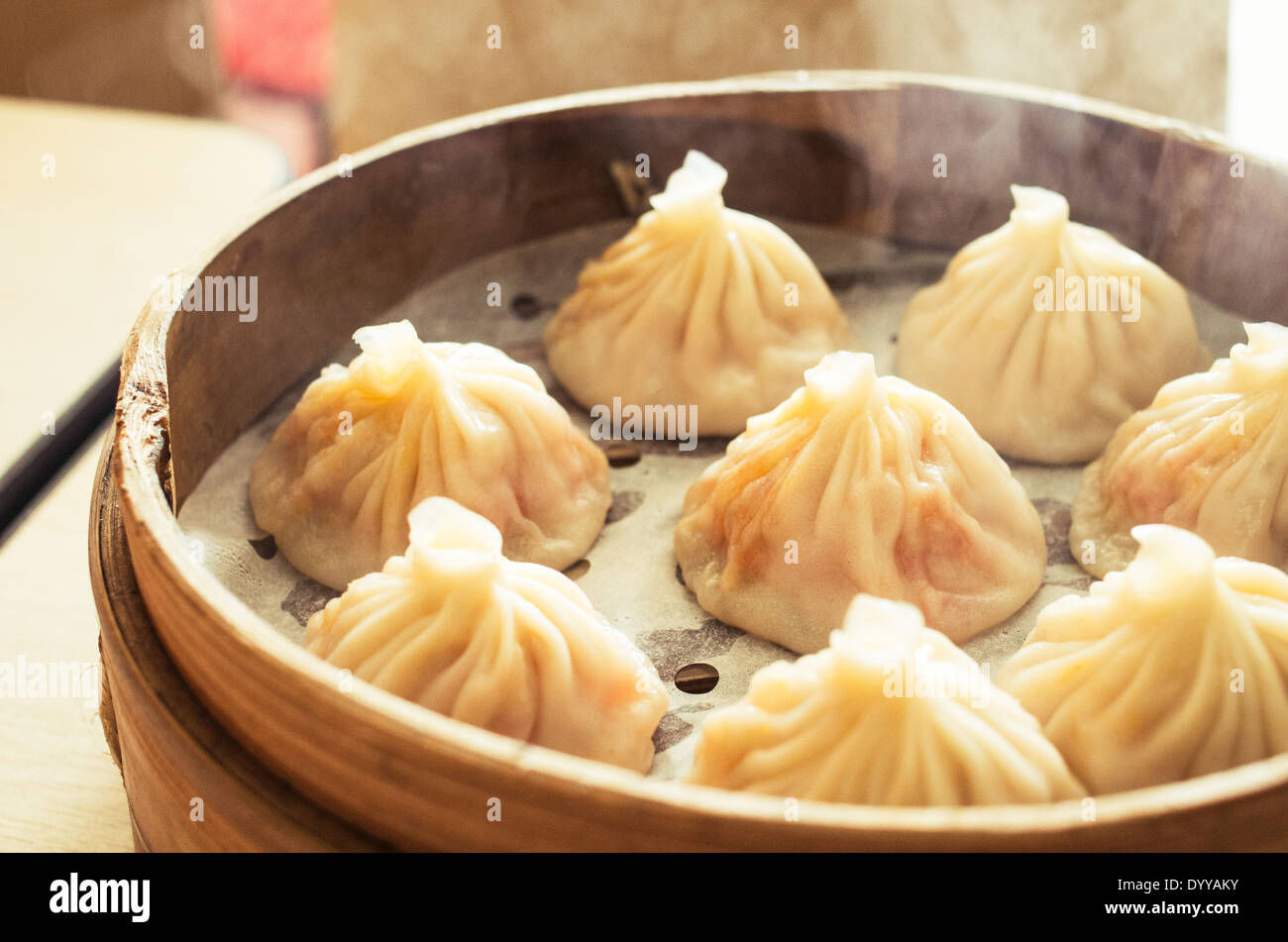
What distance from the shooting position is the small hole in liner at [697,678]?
183 cm

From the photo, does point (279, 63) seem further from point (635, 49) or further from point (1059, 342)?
point (1059, 342)

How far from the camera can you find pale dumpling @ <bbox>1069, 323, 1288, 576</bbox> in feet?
6.31

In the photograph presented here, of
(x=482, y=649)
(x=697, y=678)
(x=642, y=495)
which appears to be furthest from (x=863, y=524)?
(x=482, y=649)

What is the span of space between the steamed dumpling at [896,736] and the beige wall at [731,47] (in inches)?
89.4

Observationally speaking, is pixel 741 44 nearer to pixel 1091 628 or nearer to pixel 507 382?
pixel 507 382

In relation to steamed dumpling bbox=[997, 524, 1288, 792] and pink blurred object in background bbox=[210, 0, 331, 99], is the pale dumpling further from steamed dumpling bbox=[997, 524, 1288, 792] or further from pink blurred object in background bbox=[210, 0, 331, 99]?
pink blurred object in background bbox=[210, 0, 331, 99]

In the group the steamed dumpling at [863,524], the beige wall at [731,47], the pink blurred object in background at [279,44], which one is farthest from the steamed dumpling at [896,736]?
the pink blurred object in background at [279,44]

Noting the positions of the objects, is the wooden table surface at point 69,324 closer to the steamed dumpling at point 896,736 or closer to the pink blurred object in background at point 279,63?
the steamed dumpling at point 896,736

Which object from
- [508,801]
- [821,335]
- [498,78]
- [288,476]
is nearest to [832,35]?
[498,78]

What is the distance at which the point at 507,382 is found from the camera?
2113 mm

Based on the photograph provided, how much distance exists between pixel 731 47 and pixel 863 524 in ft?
7.56

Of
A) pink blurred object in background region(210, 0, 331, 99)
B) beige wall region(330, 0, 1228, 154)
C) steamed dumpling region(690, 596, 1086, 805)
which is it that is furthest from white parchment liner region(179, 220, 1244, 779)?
pink blurred object in background region(210, 0, 331, 99)

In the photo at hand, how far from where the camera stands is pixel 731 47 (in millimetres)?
3797

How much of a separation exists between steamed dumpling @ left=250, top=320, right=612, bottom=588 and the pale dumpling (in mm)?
819
